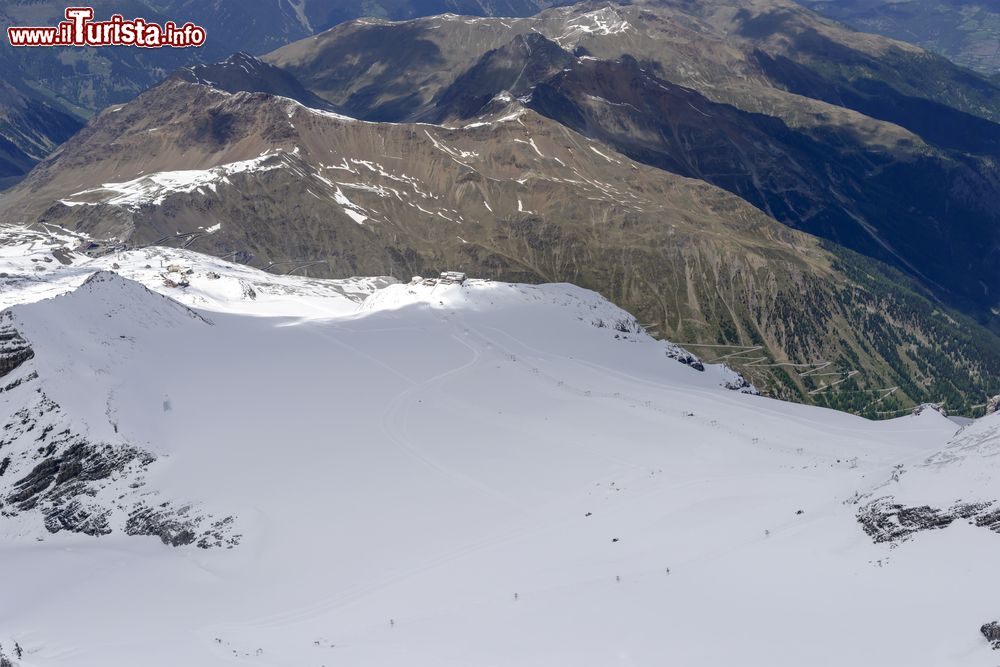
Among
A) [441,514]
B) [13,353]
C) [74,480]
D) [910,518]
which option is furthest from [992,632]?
[13,353]

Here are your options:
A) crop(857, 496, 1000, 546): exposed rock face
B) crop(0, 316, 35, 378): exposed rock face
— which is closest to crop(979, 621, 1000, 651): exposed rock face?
crop(857, 496, 1000, 546): exposed rock face

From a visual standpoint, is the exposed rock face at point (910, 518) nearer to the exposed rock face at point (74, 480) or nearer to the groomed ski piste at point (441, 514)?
the groomed ski piste at point (441, 514)

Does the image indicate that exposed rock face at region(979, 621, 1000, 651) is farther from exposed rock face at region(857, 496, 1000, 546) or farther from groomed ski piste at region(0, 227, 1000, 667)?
exposed rock face at region(857, 496, 1000, 546)

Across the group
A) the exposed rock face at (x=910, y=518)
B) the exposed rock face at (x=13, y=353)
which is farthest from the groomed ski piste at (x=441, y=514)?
the exposed rock face at (x=13, y=353)

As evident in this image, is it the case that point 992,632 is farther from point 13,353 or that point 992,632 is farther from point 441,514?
point 13,353

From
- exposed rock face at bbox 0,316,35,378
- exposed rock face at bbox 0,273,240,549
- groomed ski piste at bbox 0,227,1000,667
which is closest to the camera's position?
groomed ski piste at bbox 0,227,1000,667

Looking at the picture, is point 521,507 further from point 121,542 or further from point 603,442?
point 121,542

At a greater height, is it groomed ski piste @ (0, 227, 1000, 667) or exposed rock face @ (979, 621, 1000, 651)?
exposed rock face @ (979, 621, 1000, 651)

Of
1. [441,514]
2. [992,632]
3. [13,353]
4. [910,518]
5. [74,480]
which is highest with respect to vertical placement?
[992,632]
